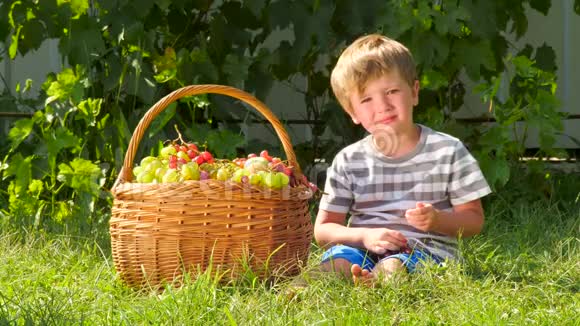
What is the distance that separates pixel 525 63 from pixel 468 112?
95 centimetres

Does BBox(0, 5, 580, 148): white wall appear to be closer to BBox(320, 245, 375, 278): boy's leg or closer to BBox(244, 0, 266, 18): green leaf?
BBox(244, 0, 266, 18): green leaf

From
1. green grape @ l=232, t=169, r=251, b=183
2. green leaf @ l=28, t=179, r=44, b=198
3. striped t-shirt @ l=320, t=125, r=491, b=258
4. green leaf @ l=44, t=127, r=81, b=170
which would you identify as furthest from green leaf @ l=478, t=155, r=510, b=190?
green leaf @ l=28, t=179, r=44, b=198

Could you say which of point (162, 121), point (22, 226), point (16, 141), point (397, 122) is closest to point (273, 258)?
point (397, 122)

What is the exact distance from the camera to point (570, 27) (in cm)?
456

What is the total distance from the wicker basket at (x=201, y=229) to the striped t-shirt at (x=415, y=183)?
8.5 inches

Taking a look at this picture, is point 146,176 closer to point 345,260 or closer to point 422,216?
point 345,260

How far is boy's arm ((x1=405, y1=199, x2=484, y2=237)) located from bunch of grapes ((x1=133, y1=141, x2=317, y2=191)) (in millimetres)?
337

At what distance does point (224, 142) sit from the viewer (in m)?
3.42

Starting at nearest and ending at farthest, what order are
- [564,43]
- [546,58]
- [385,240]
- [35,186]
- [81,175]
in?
[385,240], [81,175], [35,186], [546,58], [564,43]

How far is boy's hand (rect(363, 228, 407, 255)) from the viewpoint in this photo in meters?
2.46

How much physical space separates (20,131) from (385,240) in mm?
1648

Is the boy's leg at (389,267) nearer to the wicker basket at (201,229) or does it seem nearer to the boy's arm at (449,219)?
the boy's arm at (449,219)

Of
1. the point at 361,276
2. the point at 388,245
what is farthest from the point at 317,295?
the point at 388,245

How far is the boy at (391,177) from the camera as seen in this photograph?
8.44 ft
